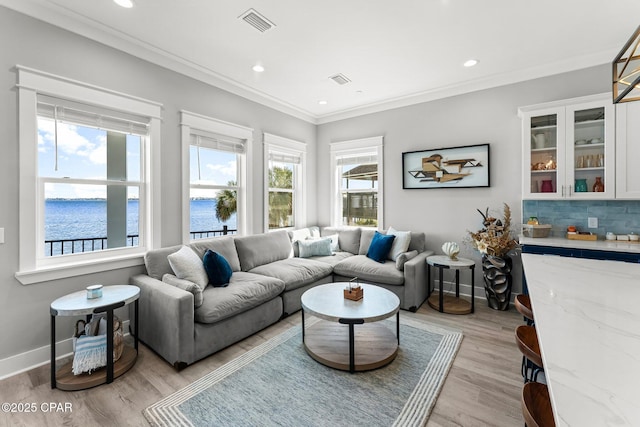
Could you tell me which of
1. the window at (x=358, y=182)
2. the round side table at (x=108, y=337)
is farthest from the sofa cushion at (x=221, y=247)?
the window at (x=358, y=182)

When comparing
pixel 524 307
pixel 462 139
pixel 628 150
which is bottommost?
pixel 524 307

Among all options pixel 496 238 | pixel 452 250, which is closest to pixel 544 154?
pixel 496 238

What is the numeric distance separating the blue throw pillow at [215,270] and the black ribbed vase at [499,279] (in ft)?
10.2

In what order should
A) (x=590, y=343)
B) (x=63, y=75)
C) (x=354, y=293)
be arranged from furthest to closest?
(x=354, y=293) < (x=63, y=75) < (x=590, y=343)

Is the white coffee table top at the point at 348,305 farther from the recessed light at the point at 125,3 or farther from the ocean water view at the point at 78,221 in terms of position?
the recessed light at the point at 125,3

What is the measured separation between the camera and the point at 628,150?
2.89 metres

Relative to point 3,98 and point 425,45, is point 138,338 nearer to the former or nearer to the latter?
point 3,98

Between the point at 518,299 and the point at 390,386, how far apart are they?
1.08 meters

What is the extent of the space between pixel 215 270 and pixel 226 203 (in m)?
1.31

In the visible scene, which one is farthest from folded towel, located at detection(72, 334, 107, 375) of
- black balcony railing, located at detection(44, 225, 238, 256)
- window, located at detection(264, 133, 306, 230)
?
window, located at detection(264, 133, 306, 230)

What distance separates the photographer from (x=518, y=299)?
6.34 ft

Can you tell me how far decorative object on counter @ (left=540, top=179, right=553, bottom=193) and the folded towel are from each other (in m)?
4.58

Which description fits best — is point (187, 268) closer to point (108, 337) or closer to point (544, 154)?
point (108, 337)

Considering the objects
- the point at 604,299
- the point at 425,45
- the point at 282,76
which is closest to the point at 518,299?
the point at 604,299
